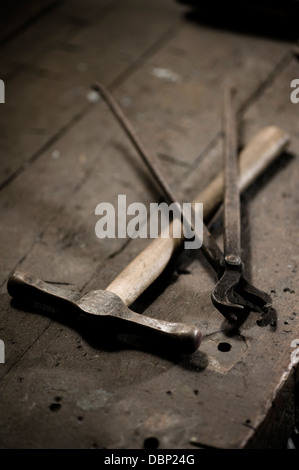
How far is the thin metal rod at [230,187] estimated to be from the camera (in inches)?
70.5

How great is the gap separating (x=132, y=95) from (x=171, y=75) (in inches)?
13.0

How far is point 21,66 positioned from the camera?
3.24m

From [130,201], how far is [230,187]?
51 cm

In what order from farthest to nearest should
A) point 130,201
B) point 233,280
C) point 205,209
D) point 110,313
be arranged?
point 130,201 → point 205,209 → point 233,280 → point 110,313

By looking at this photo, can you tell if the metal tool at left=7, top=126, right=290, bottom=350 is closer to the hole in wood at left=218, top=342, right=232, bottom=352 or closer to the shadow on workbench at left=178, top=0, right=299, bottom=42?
the hole in wood at left=218, top=342, right=232, bottom=352

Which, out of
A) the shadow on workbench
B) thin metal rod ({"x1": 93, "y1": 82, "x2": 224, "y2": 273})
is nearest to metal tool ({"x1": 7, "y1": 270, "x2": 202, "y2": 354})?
thin metal rod ({"x1": 93, "y1": 82, "x2": 224, "y2": 273})

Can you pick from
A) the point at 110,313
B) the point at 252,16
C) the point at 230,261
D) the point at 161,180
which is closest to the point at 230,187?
the point at 161,180

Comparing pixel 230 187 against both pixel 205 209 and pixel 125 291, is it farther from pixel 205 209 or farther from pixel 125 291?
pixel 125 291

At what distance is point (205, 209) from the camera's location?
79.7 inches

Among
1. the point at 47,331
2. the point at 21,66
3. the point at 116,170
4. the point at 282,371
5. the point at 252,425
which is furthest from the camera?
the point at 21,66

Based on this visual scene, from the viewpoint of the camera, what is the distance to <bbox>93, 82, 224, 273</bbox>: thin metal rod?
178cm

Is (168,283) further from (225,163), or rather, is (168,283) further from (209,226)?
(225,163)

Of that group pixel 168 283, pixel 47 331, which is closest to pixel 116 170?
pixel 168 283

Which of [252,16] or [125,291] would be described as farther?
[252,16]
